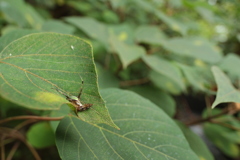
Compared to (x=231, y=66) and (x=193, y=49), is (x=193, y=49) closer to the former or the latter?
(x=193, y=49)

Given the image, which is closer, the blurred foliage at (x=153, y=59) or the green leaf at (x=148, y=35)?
the blurred foliage at (x=153, y=59)

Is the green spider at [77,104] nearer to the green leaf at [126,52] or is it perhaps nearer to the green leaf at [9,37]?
the green leaf at [9,37]

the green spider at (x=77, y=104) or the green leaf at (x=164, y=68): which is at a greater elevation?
the green spider at (x=77, y=104)

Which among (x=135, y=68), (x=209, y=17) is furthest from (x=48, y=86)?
(x=209, y=17)

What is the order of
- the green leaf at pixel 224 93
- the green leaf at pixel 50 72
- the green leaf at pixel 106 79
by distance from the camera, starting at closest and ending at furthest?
the green leaf at pixel 50 72, the green leaf at pixel 224 93, the green leaf at pixel 106 79

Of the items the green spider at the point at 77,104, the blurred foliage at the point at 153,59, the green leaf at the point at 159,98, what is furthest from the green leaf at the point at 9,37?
the green leaf at the point at 159,98

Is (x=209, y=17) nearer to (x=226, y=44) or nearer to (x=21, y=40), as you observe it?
(x=226, y=44)
